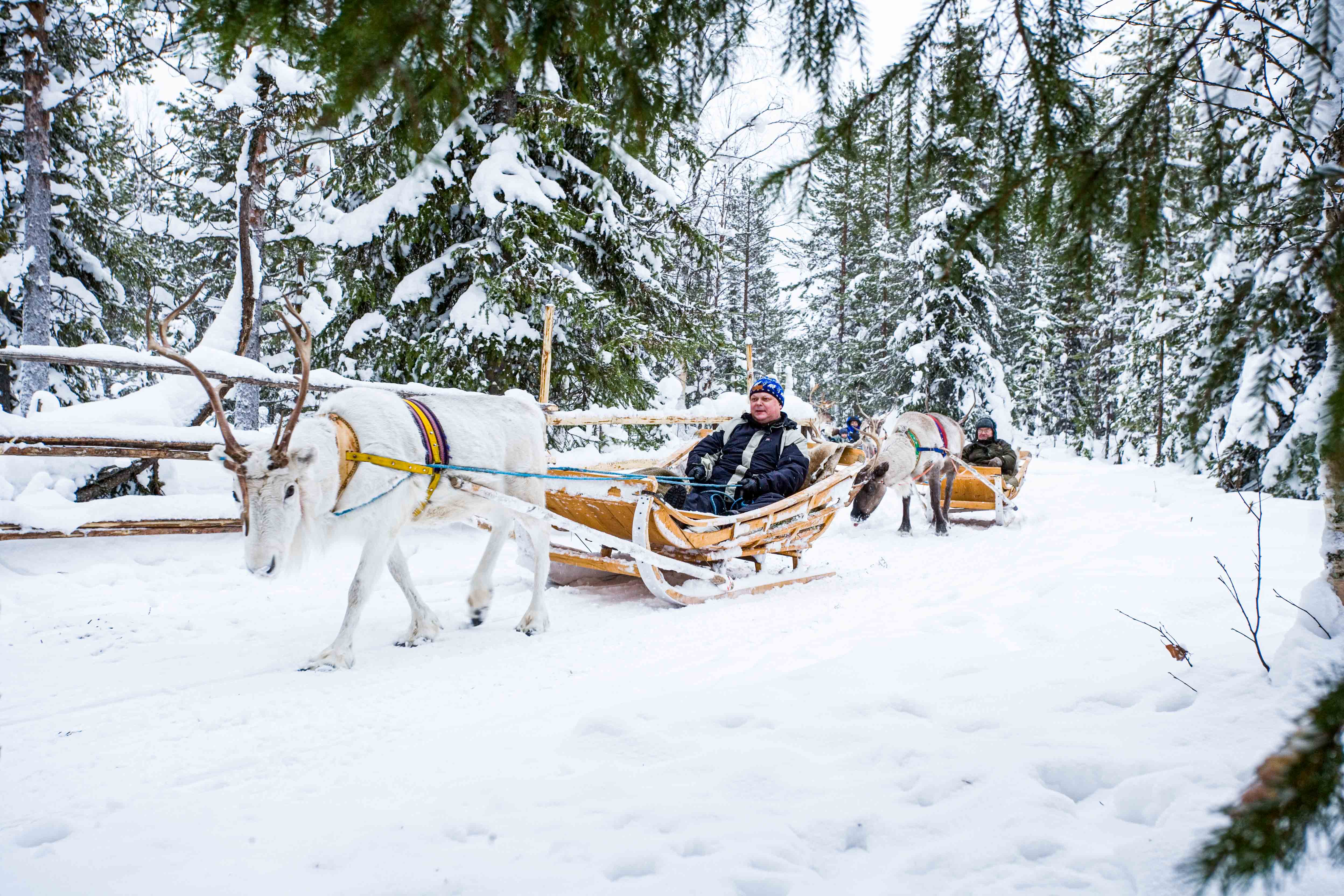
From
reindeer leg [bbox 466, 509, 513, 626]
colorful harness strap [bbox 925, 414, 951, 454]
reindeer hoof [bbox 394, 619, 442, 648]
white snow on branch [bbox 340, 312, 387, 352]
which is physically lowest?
reindeer hoof [bbox 394, 619, 442, 648]

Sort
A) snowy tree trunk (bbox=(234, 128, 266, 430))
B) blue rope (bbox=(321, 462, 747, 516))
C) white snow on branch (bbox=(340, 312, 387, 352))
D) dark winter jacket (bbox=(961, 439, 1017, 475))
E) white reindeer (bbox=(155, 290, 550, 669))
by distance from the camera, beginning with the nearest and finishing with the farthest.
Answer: white reindeer (bbox=(155, 290, 550, 669)) → blue rope (bbox=(321, 462, 747, 516)) → white snow on branch (bbox=(340, 312, 387, 352)) → dark winter jacket (bbox=(961, 439, 1017, 475)) → snowy tree trunk (bbox=(234, 128, 266, 430))

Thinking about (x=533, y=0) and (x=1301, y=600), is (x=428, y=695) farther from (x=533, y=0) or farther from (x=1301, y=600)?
(x=1301, y=600)

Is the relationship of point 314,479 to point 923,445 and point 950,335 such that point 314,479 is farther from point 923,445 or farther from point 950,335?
point 950,335

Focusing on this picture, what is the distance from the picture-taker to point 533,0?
171 cm

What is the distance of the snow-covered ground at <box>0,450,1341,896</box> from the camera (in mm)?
1860

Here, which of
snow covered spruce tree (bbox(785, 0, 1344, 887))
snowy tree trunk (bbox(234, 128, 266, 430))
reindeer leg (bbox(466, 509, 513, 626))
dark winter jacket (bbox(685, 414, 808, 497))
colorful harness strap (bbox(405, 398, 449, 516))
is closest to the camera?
snow covered spruce tree (bbox(785, 0, 1344, 887))

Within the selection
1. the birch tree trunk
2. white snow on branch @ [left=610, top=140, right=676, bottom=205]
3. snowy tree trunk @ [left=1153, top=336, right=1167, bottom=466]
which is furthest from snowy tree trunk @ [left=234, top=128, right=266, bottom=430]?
snowy tree trunk @ [left=1153, top=336, right=1167, bottom=466]

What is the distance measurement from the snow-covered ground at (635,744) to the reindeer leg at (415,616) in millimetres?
103

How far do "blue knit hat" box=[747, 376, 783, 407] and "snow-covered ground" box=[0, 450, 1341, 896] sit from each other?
1.98 meters

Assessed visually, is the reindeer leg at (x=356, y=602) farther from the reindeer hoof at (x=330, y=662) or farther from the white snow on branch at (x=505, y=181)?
the white snow on branch at (x=505, y=181)

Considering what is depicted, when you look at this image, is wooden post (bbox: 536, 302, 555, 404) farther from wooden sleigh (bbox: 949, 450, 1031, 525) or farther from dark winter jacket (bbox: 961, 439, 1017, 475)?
dark winter jacket (bbox: 961, 439, 1017, 475)

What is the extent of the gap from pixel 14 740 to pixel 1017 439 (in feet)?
108

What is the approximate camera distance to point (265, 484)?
3389 millimetres

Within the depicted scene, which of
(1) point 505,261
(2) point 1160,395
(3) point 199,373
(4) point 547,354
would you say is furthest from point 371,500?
(2) point 1160,395
